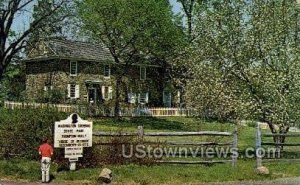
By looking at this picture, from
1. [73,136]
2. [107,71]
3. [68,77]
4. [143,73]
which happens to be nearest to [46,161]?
[73,136]

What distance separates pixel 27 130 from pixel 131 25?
1262 inches

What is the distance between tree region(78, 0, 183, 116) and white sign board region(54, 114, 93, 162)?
30.7m

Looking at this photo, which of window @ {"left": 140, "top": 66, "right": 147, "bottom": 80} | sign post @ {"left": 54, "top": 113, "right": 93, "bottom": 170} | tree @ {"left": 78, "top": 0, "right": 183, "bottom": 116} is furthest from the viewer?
window @ {"left": 140, "top": 66, "right": 147, "bottom": 80}

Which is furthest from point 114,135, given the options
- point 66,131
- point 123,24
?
point 123,24

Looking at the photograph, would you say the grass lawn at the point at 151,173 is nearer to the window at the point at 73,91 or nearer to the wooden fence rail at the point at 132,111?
the wooden fence rail at the point at 132,111

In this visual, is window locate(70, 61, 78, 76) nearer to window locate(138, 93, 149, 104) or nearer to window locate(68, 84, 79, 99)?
window locate(68, 84, 79, 99)

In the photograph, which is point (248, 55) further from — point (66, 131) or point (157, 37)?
point (157, 37)

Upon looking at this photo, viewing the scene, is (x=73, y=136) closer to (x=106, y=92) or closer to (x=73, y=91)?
(x=73, y=91)

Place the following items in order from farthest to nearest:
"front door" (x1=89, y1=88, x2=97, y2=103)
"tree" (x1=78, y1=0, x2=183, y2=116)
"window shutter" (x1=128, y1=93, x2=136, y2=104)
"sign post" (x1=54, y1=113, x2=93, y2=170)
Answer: "front door" (x1=89, y1=88, x2=97, y2=103)
"window shutter" (x1=128, y1=93, x2=136, y2=104)
"tree" (x1=78, y1=0, x2=183, y2=116)
"sign post" (x1=54, y1=113, x2=93, y2=170)

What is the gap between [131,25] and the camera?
5088cm

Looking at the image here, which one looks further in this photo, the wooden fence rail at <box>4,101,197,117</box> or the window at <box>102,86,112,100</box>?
the window at <box>102,86,112,100</box>

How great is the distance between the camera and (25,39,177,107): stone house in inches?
2598

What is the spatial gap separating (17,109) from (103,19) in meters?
30.9

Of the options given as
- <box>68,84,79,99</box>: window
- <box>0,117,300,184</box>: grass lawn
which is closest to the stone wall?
<box>68,84,79,99</box>: window
